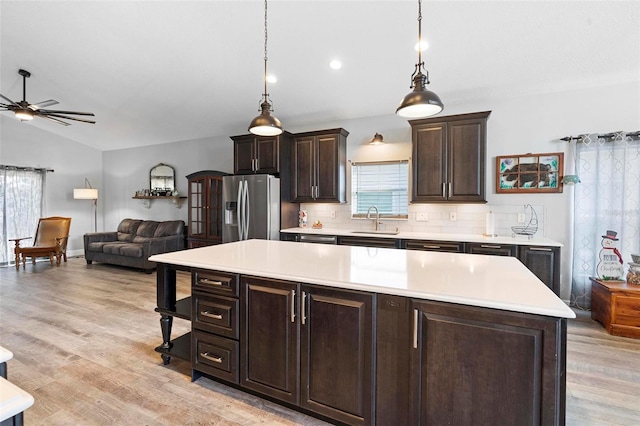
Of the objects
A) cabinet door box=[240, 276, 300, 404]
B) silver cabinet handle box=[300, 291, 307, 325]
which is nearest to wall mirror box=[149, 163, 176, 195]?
cabinet door box=[240, 276, 300, 404]

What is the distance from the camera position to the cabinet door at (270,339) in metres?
1.74

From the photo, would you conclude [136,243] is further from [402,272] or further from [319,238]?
[402,272]

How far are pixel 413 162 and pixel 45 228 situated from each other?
7.47 metres

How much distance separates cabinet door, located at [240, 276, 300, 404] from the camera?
1736 millimetres

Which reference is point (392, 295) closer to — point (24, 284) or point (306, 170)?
point (306, 170)

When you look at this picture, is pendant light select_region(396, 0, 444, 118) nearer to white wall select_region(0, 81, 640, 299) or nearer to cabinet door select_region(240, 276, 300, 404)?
cabinet door select_region(240, 276, 300, 404)

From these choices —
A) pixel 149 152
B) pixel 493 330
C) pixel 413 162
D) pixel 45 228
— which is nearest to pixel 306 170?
pixel 413 162

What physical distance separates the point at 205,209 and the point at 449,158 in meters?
4.40

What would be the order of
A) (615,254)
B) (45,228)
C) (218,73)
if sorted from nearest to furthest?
(615,254)
(218,73)
(45,228)

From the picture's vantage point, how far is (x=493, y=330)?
1.29 meters

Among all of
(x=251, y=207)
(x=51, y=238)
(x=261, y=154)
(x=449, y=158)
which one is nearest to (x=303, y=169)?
(x=261, y=154)

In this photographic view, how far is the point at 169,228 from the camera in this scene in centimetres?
623

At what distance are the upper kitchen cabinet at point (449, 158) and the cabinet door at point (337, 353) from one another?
277 cm

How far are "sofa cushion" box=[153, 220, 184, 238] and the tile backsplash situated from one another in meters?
3.28
